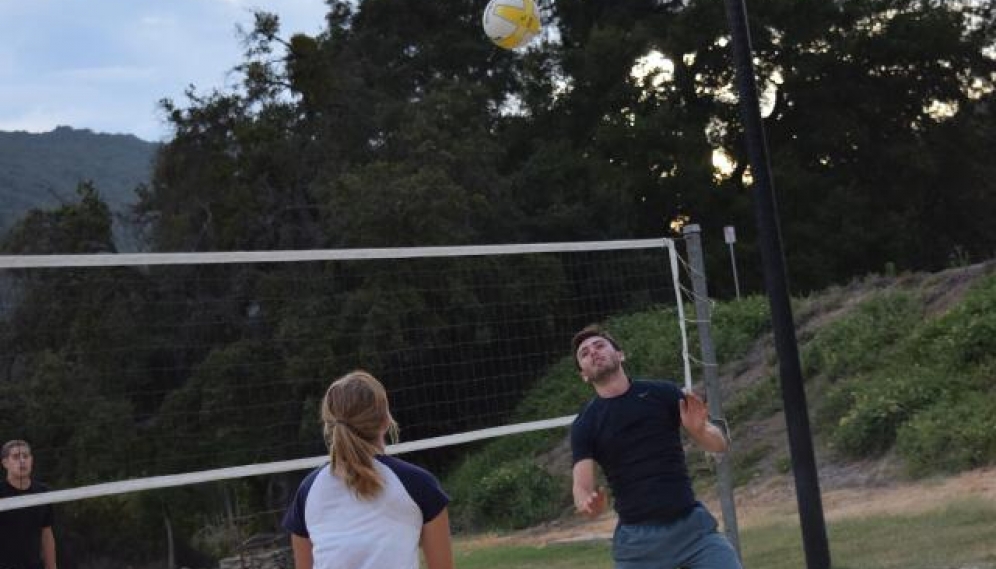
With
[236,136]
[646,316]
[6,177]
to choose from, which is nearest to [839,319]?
[646,316]

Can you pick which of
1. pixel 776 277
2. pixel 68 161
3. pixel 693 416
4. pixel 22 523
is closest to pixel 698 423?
pixel 693 416

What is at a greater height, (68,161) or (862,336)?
(68,161)

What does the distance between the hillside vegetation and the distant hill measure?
135ft

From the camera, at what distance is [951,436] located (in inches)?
550

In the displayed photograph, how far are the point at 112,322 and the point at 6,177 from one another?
139ft

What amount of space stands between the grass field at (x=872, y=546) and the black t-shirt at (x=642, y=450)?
4030 mm

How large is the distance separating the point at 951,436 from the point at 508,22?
279 inches

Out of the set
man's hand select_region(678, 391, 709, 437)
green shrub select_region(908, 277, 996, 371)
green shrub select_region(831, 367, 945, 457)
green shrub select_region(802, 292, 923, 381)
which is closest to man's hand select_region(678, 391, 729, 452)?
man's hand select_region(678, 391, 709, 437)

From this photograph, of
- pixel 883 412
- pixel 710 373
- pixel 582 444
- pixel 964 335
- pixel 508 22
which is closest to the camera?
pixel 582 444

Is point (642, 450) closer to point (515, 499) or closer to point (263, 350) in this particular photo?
point (515, 499)

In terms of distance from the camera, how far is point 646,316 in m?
23.0

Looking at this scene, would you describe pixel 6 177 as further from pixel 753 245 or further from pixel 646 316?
pixel 646 316

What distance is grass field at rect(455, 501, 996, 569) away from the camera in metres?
8.83

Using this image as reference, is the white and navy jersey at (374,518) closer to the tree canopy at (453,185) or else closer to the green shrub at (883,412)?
the tree canopy at (453,185)
